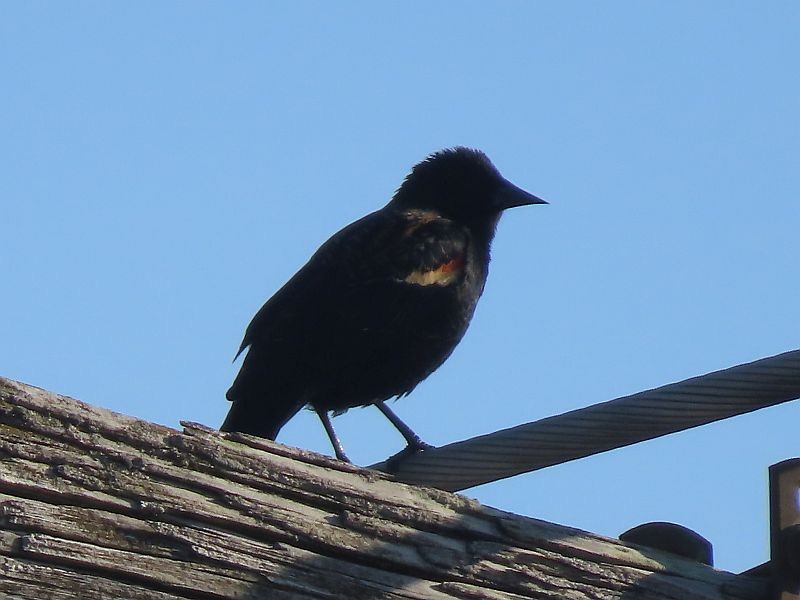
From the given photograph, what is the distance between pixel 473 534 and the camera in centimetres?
213

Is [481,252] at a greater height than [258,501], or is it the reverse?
[481,252]

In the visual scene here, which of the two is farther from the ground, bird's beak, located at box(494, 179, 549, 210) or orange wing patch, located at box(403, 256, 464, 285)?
bird's beak, located at box(494, 179, 549, 210)

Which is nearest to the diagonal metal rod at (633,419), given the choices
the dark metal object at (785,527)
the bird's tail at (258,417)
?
the dark metal object at (785,527)

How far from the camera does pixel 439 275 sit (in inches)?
239

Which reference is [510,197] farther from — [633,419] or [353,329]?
[633,419]

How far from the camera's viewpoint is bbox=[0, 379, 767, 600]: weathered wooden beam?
1.76 meters

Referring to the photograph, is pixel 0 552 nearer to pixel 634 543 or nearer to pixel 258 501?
pixel 258 501

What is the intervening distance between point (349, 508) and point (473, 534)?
22 centimetres

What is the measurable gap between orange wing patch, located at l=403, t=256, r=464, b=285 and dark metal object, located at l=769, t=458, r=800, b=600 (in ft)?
12.6

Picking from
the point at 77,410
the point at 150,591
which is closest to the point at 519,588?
the point at 150,591

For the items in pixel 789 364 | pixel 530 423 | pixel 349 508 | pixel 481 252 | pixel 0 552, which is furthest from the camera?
pixel 481 252

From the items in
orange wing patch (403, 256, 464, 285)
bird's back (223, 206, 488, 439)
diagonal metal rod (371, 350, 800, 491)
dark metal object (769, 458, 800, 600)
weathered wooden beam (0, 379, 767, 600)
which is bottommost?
weathered wooden beam (0, 379, 767, 600)

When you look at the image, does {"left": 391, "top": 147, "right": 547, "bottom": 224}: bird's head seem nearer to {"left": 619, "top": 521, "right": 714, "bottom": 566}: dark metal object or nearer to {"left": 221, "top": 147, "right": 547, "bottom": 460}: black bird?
{"left": 221, "top": 147, "right": 547, "bottom": 460}: black bird

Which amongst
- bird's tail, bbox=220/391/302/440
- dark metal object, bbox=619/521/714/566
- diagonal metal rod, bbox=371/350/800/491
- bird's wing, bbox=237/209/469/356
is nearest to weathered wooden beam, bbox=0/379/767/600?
dark metal object, bbox=619/521/714/566
